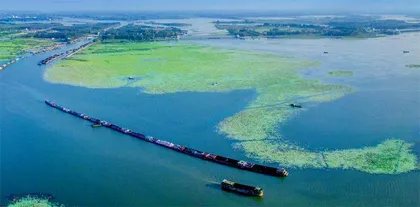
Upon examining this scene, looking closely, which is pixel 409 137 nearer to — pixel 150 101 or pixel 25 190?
pixel 150 101

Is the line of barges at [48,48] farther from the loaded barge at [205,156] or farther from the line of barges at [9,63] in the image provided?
the loaded barge at [205,156]

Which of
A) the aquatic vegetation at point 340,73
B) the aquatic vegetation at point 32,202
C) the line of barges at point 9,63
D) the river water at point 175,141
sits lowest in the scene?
the aquatic vegetation at point 32,202

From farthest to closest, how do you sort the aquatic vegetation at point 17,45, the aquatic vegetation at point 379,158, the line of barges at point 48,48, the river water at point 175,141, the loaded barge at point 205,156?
the line of barges at point 48,48 < the aquatic vegetation at point 17,45 < the aquatic vegetation at point 379,158 < the loaded barge at point 205,156 < the river water at point 175,141

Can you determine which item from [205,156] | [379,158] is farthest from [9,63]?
[379,158]

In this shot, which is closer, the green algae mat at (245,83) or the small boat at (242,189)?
the small boat at (242,189)

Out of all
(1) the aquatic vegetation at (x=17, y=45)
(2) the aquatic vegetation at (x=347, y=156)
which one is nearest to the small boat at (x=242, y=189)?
(2) the aquatic vegetation at (x=347, y=156)

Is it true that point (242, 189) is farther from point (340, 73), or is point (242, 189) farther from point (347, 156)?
point (340, 73)

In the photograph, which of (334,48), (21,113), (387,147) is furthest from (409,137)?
(334,48)
